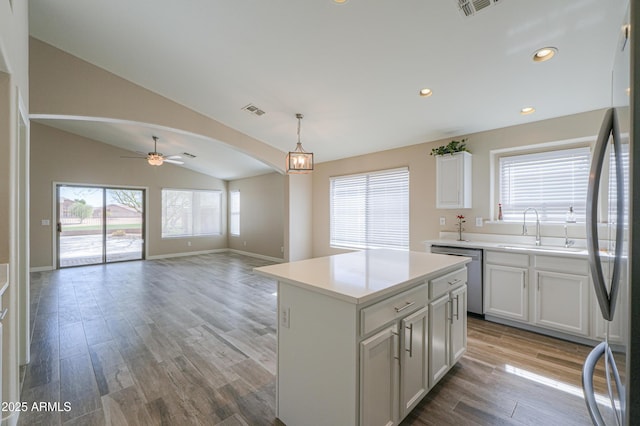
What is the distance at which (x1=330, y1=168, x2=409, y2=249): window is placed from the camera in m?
4.95

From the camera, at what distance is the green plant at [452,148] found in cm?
391

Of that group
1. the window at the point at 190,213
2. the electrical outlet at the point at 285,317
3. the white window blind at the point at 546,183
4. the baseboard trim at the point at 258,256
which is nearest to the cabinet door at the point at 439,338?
the electrical outlet at the point at 285,317

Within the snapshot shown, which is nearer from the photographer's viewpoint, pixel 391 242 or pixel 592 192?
pixel 592 192

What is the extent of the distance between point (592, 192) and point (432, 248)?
10.2 feet

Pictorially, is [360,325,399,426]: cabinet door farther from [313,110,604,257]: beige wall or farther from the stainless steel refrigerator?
[313,110,604,257]: beige wall

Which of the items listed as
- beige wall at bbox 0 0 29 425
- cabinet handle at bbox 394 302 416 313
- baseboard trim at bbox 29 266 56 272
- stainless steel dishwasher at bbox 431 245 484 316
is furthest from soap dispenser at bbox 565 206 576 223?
baseboard trim at bbox 29 266 56 272

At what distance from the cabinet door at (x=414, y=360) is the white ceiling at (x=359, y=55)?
2.28m

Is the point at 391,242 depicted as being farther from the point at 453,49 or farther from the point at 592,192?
the point at 592,192

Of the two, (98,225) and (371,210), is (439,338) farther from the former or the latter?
(98,225)

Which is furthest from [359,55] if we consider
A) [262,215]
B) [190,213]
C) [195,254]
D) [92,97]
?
[195,254]

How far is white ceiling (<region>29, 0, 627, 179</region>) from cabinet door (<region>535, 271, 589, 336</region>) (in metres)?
1.92

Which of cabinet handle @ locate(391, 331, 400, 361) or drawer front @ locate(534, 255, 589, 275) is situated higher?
drawer front @ locate(534, 255, 589, 275)

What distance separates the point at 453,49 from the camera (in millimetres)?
2484

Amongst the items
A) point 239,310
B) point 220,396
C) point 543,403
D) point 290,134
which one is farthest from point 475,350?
point 290,134
